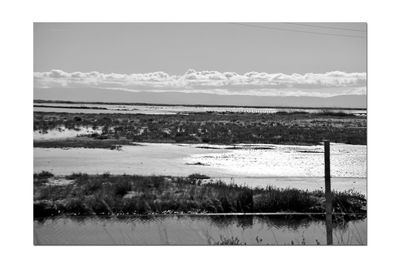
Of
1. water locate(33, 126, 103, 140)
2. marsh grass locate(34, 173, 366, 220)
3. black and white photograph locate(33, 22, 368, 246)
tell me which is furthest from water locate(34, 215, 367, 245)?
water locate(33, 126, 103, 140)

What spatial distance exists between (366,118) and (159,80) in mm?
3326

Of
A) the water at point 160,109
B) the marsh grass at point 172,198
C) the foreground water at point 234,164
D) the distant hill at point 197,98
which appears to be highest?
the distant hill at point 197,98

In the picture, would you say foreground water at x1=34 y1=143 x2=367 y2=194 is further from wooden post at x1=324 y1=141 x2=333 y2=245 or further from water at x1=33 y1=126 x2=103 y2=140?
wooden post at x1=324 y1=141 x2=333 y2=245

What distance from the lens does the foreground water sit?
9148 millimetres

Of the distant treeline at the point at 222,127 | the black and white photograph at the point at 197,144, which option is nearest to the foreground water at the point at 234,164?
the black and white photograph at the point at 197,144

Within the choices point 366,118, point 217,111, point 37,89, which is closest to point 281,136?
point 217,111

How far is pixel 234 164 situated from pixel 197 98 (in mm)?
1282

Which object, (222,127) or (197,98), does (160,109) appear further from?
(222,127)

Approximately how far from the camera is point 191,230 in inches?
334

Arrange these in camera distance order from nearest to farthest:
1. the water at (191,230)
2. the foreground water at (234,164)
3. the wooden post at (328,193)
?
the wooden post at (328,193) → the water at (191,230) → the foreground water at (234,164)

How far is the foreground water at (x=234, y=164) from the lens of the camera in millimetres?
9148

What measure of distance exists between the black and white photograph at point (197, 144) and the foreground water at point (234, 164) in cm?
2

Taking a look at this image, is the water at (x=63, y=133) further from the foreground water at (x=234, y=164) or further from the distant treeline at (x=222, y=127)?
the foreground water at (x=234, y=164)

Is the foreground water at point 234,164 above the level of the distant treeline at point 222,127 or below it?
below
